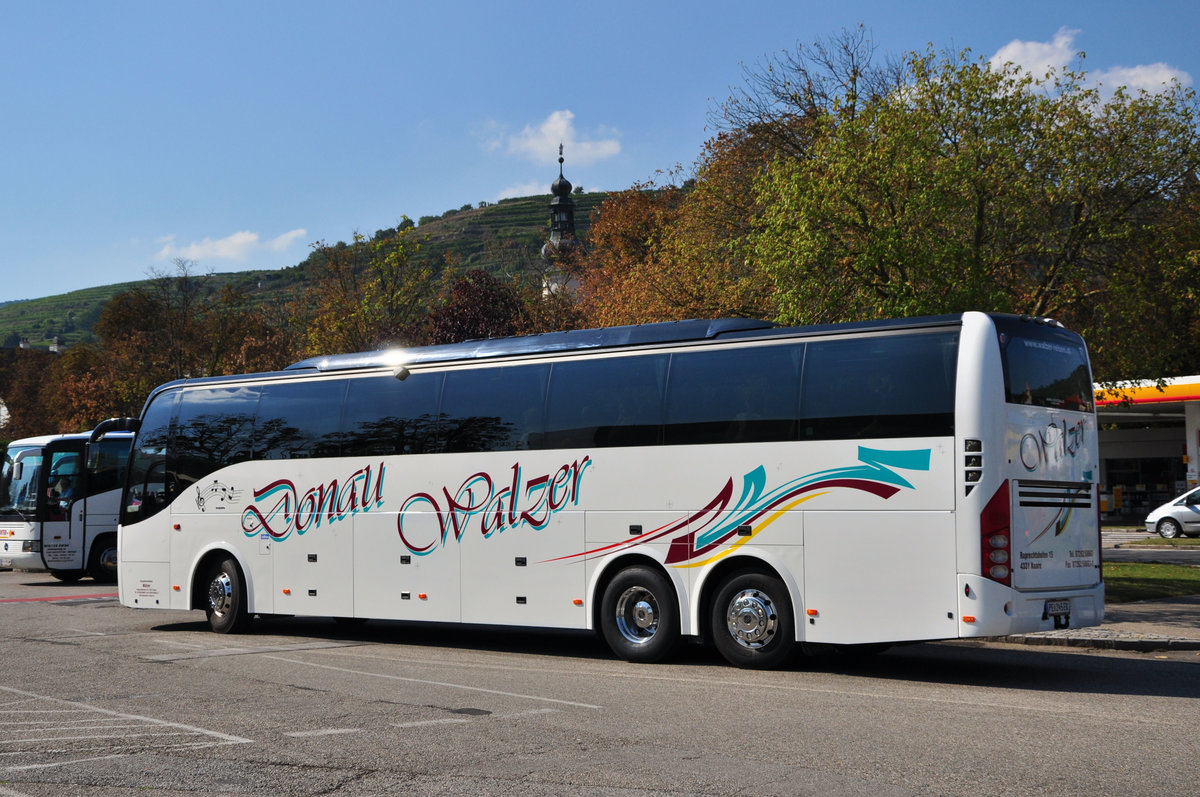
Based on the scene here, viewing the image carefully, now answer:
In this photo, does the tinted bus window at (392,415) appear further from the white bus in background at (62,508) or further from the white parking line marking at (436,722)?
the white bus in background at (62,508)

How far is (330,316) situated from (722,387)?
142 ft

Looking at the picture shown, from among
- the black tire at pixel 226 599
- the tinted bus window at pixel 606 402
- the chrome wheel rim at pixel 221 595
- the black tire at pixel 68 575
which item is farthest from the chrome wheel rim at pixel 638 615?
the black tire at pixel 68 575

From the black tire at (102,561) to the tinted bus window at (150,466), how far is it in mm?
10084

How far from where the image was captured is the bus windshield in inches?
1073

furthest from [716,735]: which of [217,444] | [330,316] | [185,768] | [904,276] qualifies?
[330,316]

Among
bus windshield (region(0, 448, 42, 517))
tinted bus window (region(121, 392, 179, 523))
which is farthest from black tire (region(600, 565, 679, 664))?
bus windshield (region(0, 448, 42, 517))

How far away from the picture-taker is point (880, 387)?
11.5m

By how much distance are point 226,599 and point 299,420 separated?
292cm

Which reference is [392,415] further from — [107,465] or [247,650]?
[107,465]

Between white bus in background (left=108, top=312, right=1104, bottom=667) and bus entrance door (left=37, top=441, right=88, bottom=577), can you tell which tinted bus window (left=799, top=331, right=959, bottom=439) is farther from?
bus entrance door (left=37, top=441, right=88, bottom=577)

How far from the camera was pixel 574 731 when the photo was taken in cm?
862

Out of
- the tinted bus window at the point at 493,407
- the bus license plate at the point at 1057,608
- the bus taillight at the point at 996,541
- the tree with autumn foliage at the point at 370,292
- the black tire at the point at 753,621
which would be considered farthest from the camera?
the tree with autumn foliage at the point at 370,292

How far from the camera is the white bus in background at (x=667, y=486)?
36.6 feet

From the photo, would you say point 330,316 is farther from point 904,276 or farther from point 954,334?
point 954,334
